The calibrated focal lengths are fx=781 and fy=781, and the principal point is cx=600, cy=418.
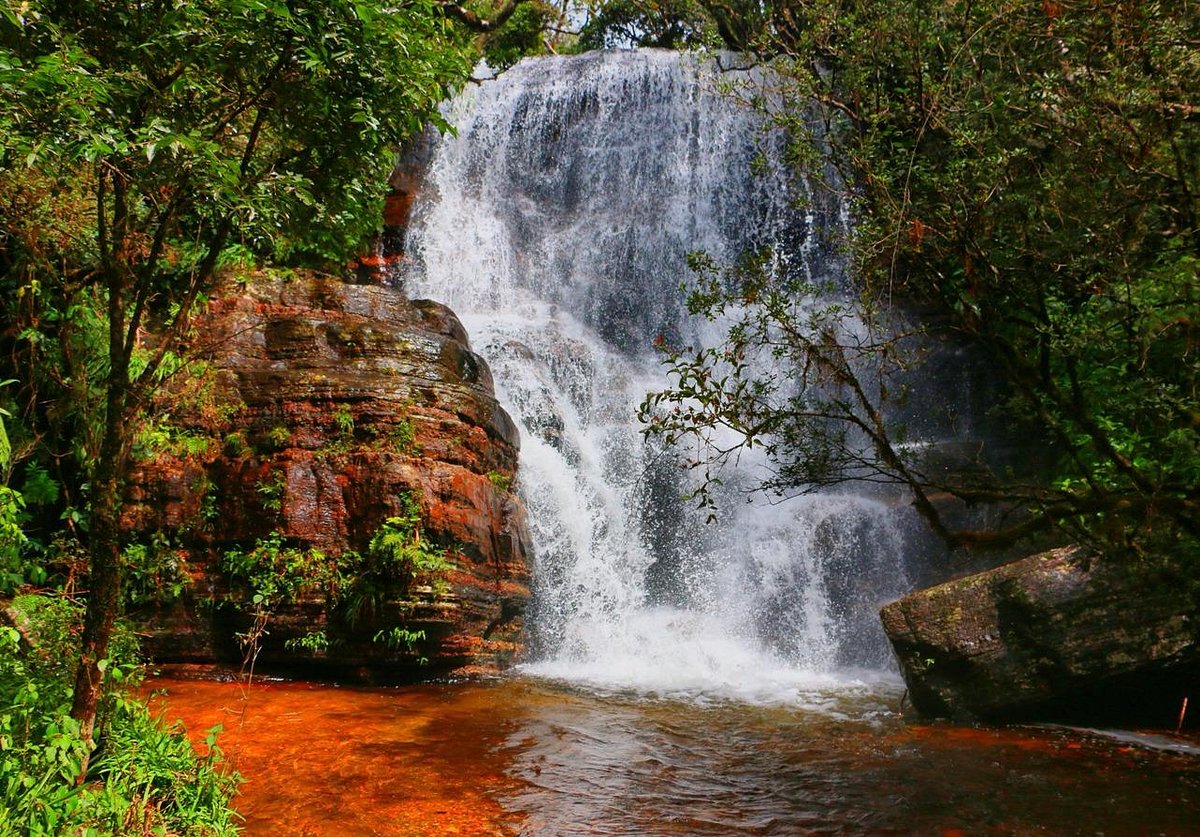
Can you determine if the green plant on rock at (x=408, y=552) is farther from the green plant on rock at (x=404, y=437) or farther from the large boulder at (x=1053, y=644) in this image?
the large boulder at (x=1053, y=644)

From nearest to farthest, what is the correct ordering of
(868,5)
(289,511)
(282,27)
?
(282,27)
(868,5)
(289,511)

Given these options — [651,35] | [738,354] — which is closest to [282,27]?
[738,354]

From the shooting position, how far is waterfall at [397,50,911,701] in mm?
9500

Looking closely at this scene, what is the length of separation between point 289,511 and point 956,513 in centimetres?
755

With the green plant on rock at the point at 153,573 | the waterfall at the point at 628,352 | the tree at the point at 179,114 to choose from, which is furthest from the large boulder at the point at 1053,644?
the green plant on rock at the point at 153,573

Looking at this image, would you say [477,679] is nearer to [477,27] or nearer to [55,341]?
[55,341]

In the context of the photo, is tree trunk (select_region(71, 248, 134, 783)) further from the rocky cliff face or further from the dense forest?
the rocky cliff face

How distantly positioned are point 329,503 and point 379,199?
315 cm

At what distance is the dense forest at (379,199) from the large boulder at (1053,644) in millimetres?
900

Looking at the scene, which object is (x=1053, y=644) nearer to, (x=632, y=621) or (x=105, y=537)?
(x=632, y=621)

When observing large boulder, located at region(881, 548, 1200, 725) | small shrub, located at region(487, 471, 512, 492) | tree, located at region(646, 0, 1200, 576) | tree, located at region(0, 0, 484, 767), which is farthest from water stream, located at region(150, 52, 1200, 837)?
tree, located at region(0, 0, 484, 767)

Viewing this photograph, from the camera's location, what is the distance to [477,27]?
11969 mm

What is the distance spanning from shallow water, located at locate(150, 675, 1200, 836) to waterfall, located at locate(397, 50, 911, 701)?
1708mm

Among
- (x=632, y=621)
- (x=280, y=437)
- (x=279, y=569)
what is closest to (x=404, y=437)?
(x=280, y=437)
